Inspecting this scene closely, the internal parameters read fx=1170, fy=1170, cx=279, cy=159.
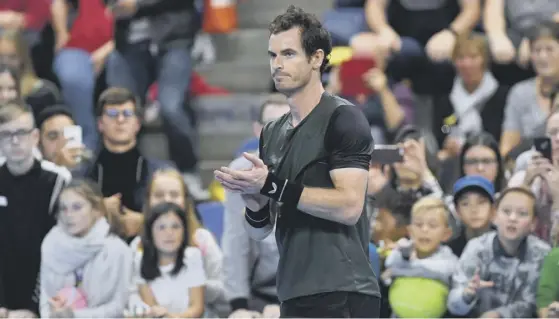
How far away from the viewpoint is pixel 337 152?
12.1ft

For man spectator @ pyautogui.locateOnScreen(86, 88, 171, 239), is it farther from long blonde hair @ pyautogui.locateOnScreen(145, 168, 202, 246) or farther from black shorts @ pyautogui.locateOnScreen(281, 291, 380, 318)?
black shorts @ pyautogui.locateOnScreen(281, 291, 380, 318)

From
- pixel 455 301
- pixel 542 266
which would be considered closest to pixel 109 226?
pixel 455 301

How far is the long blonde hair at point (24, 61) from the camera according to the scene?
7.70 meters

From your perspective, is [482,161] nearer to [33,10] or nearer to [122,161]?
[122,161]

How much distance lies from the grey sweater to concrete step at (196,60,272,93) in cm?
300

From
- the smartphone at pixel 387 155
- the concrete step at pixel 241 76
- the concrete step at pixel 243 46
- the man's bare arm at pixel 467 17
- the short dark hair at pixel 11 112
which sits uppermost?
the man's bare arm at pixel 467 17

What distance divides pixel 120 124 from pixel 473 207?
2101mm

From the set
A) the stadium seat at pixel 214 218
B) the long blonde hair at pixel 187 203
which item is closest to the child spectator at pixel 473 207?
the long blonde hair at pixel 187 203

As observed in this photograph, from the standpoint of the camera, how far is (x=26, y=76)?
25.6 ft

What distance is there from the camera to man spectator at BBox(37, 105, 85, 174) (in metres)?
6.84

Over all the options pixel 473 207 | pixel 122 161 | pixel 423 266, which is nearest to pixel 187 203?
pixel 122 161

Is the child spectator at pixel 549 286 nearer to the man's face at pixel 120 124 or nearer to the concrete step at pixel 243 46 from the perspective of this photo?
the man's face at pixel 120 124

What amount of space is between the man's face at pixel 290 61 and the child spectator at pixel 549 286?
2.32 metres

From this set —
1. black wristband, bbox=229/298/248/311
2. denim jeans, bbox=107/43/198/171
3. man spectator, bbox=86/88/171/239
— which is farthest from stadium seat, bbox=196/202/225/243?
black wristband, bbox=229/298/248/311
